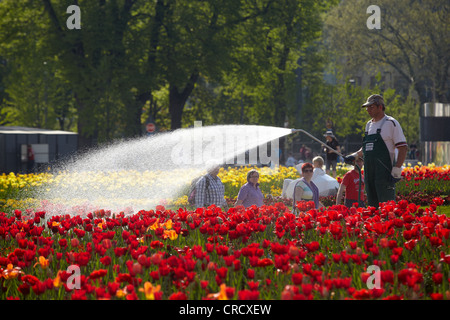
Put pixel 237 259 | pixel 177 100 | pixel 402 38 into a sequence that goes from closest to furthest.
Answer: pixel 237 259 < pixel 177 100 < pixel 402 38

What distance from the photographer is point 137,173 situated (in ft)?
68.2

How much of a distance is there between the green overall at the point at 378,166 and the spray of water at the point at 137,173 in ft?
6.48

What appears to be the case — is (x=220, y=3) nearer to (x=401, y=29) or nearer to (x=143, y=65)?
(x=143, y=65)

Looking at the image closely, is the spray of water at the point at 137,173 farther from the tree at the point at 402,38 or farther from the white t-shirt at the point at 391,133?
the tree at the point at 402,38

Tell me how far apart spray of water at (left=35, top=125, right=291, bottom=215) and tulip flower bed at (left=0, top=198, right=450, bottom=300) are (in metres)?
1.93

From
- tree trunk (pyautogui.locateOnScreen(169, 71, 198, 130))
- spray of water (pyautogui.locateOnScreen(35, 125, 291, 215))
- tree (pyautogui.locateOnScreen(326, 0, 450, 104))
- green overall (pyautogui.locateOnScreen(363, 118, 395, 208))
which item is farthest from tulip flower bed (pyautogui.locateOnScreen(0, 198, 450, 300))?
tree (pyautogui.locateOnScreen(326, 0, 450, 104))

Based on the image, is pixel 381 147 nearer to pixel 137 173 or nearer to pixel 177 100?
pixel 137 173

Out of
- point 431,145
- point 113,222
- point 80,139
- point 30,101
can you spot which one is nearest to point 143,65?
point 80,139

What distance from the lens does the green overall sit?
8.80 m

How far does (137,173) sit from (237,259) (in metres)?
15.6

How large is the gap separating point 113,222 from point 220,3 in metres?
25.2

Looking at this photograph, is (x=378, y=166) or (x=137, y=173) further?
(x=137, y=173)

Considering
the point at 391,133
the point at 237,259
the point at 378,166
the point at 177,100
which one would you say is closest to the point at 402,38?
the point at 177,100

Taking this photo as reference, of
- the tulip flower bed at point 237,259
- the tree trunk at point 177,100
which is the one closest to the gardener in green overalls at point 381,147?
the tulip flower bed at point 237,259
